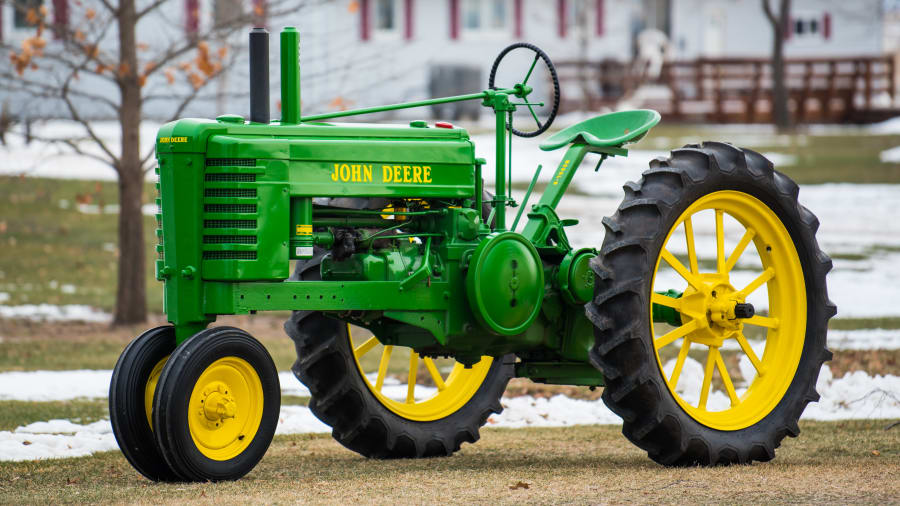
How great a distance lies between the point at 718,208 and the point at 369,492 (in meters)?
2.59

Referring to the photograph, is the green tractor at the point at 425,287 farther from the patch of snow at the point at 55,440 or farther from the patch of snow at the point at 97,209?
the patch of snow at the point at 97,209

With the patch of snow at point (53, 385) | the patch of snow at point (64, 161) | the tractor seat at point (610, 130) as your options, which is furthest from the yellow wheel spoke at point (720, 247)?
the patch of snow at point (64, 161)

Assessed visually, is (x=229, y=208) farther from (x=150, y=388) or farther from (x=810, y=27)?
(x=810, y=27)

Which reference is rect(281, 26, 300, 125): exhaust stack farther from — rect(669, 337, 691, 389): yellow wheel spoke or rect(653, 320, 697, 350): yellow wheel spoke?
rect(669, 337, 691, 389): yellow wheel spoke

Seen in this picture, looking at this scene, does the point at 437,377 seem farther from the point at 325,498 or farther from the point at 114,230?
the point at 114,230

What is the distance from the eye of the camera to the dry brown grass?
6078mm

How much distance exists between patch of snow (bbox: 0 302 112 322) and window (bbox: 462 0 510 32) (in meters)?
29.2

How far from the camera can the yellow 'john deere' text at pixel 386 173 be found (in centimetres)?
689

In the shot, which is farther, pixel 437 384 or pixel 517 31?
pixel 517 31

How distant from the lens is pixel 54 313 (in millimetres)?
16625

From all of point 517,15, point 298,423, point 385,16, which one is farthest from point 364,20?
point 298,423

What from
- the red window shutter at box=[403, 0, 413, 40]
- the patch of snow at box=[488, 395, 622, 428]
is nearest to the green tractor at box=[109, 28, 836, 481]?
the patch of snow at box=[488, 395, 622, 428]

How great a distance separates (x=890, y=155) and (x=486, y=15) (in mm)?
17014

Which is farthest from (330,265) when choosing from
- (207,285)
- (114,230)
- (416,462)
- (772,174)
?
(114,230)
